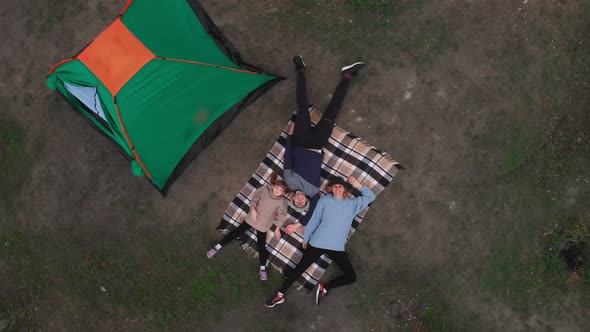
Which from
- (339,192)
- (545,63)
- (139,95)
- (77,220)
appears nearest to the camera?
(139,95)

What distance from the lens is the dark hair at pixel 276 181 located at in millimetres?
5545

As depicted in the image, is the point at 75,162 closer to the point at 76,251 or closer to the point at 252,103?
the point at 76,251

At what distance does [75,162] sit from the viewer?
20.7 ft

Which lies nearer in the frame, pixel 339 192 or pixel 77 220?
pixel 339 192

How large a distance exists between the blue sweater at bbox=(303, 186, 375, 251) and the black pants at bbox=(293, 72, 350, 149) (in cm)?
86

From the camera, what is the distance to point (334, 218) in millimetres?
5512

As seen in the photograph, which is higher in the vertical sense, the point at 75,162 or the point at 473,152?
the point at 75,162

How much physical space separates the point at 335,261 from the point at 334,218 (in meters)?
0.77

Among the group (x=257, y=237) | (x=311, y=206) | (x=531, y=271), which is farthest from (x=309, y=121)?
(x=531, y=271)

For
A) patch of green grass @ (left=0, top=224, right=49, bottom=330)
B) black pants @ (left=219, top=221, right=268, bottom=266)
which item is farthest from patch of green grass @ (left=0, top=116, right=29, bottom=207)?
black pants @ (left=219, top=221, right=268, bottom=266)

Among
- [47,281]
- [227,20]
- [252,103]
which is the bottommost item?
[47,281]

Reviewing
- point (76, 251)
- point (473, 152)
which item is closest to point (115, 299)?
point (76, 251)

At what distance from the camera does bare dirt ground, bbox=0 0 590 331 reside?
5918 millimetres

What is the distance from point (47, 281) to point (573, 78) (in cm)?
914
